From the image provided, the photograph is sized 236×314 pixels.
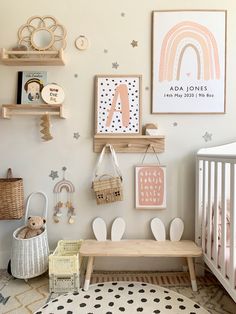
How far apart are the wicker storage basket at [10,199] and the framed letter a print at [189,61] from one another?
112 cm

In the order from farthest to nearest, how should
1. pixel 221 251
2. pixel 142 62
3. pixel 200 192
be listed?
pixel 142 62 → pixel 200 192 → pixel 221 251

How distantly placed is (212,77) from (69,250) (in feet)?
5.32

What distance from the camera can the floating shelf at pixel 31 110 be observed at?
1800 mm

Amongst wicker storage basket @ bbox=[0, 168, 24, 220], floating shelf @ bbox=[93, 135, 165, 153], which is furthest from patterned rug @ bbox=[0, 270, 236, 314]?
floating shelf @ bbox=[93, 135, 165, 153]

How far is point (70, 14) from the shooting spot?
6.15 ft

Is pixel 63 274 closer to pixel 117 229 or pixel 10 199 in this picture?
pixel 117 229

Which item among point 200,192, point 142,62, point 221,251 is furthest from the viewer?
point 142,62

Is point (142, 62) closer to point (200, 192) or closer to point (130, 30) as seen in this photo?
point (130, 30)

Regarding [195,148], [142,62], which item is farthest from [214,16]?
[195,148]

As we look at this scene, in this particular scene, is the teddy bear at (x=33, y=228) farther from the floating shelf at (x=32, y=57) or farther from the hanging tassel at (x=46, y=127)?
the floating shelf at (x=32, y=57)

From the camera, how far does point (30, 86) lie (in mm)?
1882

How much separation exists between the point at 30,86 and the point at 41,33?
396mm

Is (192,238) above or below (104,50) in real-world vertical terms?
below

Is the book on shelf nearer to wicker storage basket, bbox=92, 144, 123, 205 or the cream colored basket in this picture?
wicker storage basket, bbox=92, 144, 123, 205
